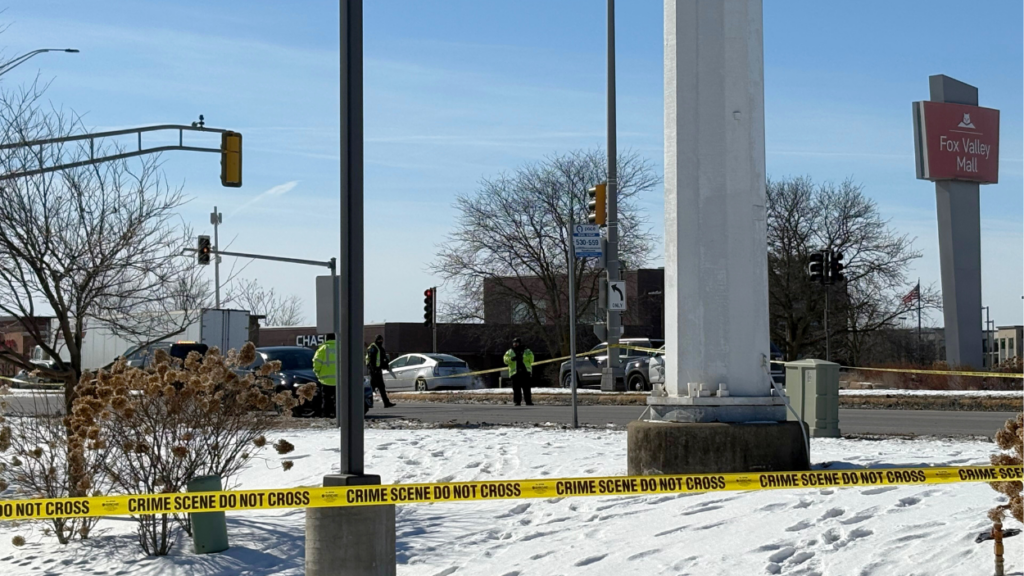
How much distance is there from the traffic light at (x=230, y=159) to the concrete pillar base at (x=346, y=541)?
15.1 m

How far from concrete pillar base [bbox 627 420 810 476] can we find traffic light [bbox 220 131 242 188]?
44.1 feet

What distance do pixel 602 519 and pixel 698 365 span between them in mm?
1632

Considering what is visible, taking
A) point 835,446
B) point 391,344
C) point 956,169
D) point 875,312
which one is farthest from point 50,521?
point 391,344

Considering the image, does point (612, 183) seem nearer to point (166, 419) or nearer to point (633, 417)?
A: point (633, 417)

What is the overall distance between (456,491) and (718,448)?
3.03 meters

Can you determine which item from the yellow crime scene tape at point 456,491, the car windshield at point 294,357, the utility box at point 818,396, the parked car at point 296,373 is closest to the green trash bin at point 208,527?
the yellow crime scene tape at point 456,491

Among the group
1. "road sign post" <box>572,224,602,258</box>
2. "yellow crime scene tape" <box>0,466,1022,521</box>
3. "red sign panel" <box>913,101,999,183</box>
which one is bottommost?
"yellow crime scene tape" <box>0,466,1022,521</box>

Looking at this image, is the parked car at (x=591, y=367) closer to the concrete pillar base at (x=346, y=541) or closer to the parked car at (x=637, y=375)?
the parked car at (x=637, y=375)

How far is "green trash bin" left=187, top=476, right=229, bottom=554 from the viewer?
9.28 m

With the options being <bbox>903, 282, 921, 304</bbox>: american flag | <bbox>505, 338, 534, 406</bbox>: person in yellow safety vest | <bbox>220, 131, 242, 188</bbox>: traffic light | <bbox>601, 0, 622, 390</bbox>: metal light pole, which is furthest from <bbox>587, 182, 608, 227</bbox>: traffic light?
<bbox>903, 282, 921, 304</bbox>: american flag

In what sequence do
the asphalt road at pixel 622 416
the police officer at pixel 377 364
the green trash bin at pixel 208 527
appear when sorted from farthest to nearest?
the police officer at pixel 377 364
the asphalt road at pixel 622 416
the green trash bin at pixel 208 527

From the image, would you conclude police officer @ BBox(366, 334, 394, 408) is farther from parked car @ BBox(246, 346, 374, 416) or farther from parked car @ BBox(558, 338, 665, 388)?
parked car @ BBox(558, 338, 665, 388)

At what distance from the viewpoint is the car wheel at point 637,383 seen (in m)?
30.1

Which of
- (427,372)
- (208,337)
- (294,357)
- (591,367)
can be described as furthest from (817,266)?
(208,337)
